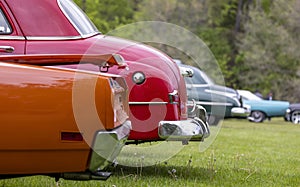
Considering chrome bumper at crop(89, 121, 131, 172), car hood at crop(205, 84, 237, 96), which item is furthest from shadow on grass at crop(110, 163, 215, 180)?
car hood at crop(205, 84, 237, 96)

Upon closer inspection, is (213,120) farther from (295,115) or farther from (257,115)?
(295,115)

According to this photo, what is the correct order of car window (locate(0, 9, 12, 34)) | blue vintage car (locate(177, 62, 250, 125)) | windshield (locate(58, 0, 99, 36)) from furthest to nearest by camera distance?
1. blue vintage car (locate(177, 62, 250, 125))
2. windshield (locate(58, 0, 99, 36))
3. car window (locate(0, 9, 12, 34))

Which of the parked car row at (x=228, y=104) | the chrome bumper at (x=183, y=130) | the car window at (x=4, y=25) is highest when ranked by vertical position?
the car window at (x=4, y=25)

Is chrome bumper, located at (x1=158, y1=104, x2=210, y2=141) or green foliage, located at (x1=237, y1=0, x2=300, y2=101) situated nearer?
chrome bumper, located at (x1=158, y1=104, x2=210, y2=141)

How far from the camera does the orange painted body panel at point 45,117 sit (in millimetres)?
4543

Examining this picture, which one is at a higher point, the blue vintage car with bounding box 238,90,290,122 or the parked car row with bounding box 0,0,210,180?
the parked car row with bounding box 0,0,210,180

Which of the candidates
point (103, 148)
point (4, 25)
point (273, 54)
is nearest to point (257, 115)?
point (273, 54)

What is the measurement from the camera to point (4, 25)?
6.53 meters

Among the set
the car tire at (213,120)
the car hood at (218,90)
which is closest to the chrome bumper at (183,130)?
the car tire at (213,120)

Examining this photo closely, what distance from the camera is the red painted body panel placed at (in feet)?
21.9

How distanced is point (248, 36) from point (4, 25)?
45.6m

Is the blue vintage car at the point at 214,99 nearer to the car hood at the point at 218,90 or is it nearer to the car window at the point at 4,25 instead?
the car hood at the point at 218,90

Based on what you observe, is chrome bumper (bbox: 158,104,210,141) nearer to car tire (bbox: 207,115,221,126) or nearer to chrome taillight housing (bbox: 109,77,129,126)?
chrome taillight housing (bbox: 109,77,129,126)

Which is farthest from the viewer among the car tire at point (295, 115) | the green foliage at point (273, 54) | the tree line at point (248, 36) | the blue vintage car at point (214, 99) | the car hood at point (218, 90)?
the tree line at point (248, 36)
